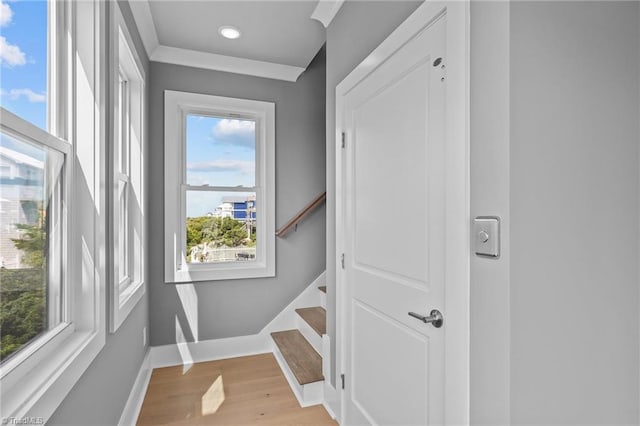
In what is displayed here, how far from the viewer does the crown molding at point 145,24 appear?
6.80ft

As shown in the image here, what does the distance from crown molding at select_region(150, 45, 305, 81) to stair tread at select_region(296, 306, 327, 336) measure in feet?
6.67

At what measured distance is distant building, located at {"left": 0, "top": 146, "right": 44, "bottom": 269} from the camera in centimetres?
93

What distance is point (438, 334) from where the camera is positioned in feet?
4.03

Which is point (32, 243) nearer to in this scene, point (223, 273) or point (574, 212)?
point (574, 212)

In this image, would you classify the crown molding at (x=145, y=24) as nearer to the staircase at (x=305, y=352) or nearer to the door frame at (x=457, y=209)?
the door frame at (x=457, y=209)

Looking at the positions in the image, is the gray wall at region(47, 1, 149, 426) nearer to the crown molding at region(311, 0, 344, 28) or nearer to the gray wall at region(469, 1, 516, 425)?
the crown molding at region(311, 0, 344, 28)

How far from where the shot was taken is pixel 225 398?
88.9 inches

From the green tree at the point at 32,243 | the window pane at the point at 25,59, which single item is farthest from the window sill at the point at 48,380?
the window pane at the point at 25,59

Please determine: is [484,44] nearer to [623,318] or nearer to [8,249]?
[623,318]

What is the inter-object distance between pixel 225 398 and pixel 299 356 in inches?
22.1

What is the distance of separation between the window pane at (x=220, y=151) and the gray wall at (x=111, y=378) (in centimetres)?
62

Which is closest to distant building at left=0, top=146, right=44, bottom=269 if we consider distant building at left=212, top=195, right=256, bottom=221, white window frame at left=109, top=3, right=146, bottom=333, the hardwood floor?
white window frame at left=109, top=3, right=146, bottom=333

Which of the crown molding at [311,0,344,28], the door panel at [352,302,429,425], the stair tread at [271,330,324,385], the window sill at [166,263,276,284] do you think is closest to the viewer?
the door panel at [352,302,429,425]

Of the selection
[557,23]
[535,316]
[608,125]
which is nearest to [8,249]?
[535,316]
